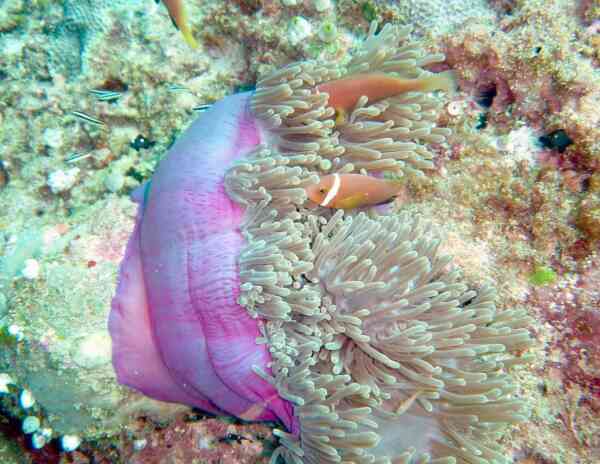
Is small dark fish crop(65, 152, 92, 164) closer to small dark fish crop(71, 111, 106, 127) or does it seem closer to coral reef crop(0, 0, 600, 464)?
coral reef crop(0, 0, 600, 464)

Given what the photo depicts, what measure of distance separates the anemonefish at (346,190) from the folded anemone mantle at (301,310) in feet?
0.22

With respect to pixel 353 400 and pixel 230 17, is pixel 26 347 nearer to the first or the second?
pixel 353 400

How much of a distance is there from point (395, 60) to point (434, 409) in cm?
206

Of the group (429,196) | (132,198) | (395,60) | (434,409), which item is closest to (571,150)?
(429,196)

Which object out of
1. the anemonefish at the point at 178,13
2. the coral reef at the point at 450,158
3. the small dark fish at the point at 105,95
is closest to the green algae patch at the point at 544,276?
the coral reef at the point at 450,158

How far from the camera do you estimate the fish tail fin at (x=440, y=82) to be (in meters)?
2.67

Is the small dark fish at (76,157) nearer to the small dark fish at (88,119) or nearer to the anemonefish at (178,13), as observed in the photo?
the small dark fish at (88,119)

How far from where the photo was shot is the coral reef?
8.21 ft

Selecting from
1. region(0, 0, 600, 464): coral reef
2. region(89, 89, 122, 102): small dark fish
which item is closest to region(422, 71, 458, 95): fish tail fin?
region(0, 0, 600, 464): coral reef

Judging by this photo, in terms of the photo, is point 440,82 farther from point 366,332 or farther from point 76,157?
point 76,157

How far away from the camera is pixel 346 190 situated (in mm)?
2400

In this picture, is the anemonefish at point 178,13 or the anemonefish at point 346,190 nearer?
the anemonefish at point 346,190

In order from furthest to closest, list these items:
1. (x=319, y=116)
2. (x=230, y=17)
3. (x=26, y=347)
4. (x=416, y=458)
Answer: (x=230, y=17)
(x=319, y=116)
(x=26, y=347)
(x=416, y=458)

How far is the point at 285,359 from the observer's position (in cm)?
225
